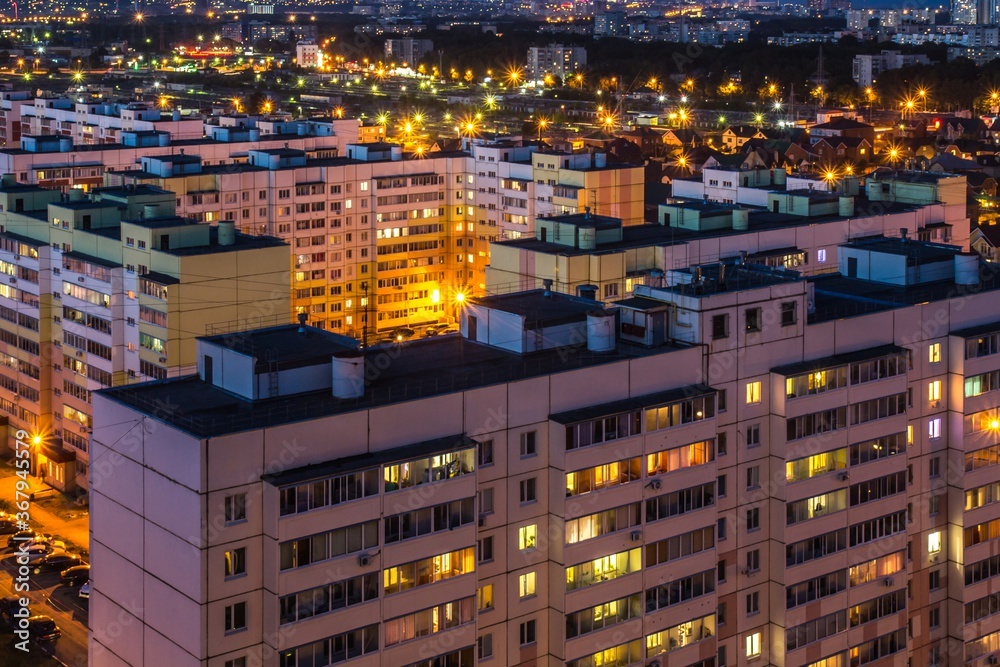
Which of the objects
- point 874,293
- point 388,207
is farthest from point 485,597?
point 388,207

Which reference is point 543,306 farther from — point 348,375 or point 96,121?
point 96,121

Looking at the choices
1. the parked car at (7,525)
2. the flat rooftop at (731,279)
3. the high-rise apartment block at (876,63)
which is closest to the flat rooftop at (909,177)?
the flat rooftop at (731,279)

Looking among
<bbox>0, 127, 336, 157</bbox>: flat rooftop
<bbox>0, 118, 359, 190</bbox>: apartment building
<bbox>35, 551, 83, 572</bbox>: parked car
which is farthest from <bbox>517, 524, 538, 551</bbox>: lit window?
<bbox>0, 127, 336, 157</bbox>: flat rooftop

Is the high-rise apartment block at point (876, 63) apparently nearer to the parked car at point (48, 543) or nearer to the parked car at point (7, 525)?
the parked car at point (7, 525)

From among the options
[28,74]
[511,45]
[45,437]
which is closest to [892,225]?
[45,437]

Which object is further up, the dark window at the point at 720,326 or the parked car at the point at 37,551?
the dark window at the point at 720,326
